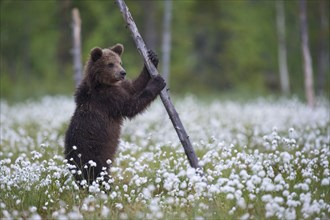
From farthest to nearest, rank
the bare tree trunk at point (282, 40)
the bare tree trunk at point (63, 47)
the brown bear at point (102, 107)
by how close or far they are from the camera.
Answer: the bare tree trunk at point (63, 47)
the bare tree trunk at point (282, 40)
the brown bear at point (102, 107)

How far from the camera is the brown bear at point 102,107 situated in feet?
24.1

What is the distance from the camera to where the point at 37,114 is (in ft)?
57.4

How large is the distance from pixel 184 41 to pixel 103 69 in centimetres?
2412

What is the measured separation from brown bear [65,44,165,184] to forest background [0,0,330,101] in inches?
637

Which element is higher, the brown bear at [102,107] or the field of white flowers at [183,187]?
the brown bear at [102,107]

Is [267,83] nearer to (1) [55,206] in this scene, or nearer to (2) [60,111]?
(2) [60,111]

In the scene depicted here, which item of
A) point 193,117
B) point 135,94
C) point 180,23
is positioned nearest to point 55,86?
point 180,23

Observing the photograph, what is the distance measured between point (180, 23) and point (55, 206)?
2593 cm

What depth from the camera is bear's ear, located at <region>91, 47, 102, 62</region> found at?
7894mm

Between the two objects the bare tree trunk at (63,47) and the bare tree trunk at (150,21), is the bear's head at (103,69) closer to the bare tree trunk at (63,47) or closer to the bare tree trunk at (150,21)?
the bare tree trunk at (150,21)

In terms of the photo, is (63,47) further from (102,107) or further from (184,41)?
(102,107)

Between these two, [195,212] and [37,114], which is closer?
[195,212]

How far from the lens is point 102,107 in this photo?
299 inches

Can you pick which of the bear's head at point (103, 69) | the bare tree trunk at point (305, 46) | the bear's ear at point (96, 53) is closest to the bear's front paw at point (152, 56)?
the bear's head at point (103, 69)
